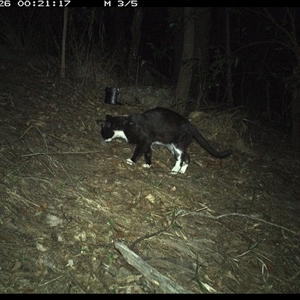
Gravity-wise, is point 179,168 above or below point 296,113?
below

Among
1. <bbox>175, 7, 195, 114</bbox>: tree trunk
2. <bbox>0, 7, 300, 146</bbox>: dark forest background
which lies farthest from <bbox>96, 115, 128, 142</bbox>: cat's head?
<bbox>175, 7, 195, 114</bbox>: tree trunk

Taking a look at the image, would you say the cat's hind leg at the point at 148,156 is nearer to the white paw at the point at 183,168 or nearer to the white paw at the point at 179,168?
the white paw at the point at 179,168

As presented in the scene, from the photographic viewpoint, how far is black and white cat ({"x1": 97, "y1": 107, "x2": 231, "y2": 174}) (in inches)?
231

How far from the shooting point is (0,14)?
8266mm

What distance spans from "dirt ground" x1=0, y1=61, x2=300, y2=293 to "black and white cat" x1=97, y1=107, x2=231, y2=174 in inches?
12.3

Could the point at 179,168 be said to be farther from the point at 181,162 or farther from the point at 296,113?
the point at 296,113

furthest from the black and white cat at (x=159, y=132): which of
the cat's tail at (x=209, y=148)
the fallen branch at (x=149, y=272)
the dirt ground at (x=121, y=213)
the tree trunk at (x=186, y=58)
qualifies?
the fallen branch at (x=149, y=272)

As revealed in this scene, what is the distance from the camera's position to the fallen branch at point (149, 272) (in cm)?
291

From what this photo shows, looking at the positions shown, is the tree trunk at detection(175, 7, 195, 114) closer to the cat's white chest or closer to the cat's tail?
the cat's tail

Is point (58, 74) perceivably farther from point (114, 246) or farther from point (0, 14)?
point (114, 246)

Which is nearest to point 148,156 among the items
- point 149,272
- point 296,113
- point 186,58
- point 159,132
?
point 159,132

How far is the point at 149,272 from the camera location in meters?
3.03

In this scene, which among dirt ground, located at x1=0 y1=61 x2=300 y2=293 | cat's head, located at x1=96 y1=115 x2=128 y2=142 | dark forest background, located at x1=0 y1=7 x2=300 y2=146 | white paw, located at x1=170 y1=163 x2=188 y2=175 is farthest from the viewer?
dark forest background, located at x1=0 y1=7 x2=300 y2=146

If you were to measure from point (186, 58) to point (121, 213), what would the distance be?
14.4ft
